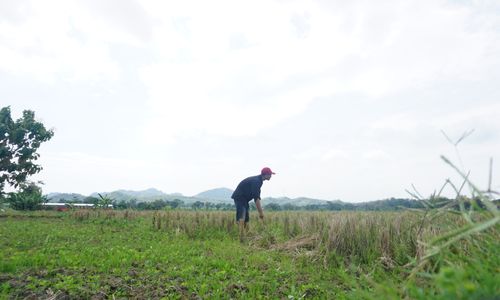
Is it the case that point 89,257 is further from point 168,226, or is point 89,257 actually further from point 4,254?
point 168,226

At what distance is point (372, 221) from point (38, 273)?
588 cm

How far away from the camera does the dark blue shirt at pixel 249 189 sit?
32.9 feet

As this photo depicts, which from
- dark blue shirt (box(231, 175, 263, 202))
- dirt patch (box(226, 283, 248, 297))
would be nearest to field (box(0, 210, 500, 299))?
dirt patch (box(226, 283, 248, 297))

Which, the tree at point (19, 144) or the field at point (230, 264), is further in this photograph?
the tree at point (19, 144)

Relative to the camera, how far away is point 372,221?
705 cm

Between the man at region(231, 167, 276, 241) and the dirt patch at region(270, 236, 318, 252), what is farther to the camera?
the man at region(231, 167, 276, 241)

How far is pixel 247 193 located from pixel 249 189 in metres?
0.13

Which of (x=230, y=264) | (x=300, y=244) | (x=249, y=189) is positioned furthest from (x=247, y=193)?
(x=230, y=264)

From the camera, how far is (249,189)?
10.3 meters

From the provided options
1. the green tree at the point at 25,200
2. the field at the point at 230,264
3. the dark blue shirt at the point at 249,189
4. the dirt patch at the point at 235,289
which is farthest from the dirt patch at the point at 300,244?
the green tree at the point at 25,200

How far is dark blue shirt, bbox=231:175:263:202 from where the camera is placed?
32.9 feet

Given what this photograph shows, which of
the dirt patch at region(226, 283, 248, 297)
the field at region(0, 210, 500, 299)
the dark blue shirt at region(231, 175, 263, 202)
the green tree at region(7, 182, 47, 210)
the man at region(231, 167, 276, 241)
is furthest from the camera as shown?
the green tree at region(7, 182, 47, 210)

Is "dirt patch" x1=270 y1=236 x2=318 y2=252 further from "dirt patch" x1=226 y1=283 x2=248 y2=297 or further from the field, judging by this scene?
"dirt patch" x1=226 y1=283 x2=248 y2=297

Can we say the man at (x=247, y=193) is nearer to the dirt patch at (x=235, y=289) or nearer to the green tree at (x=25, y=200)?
the dirt patch at (x=235, y=289)
